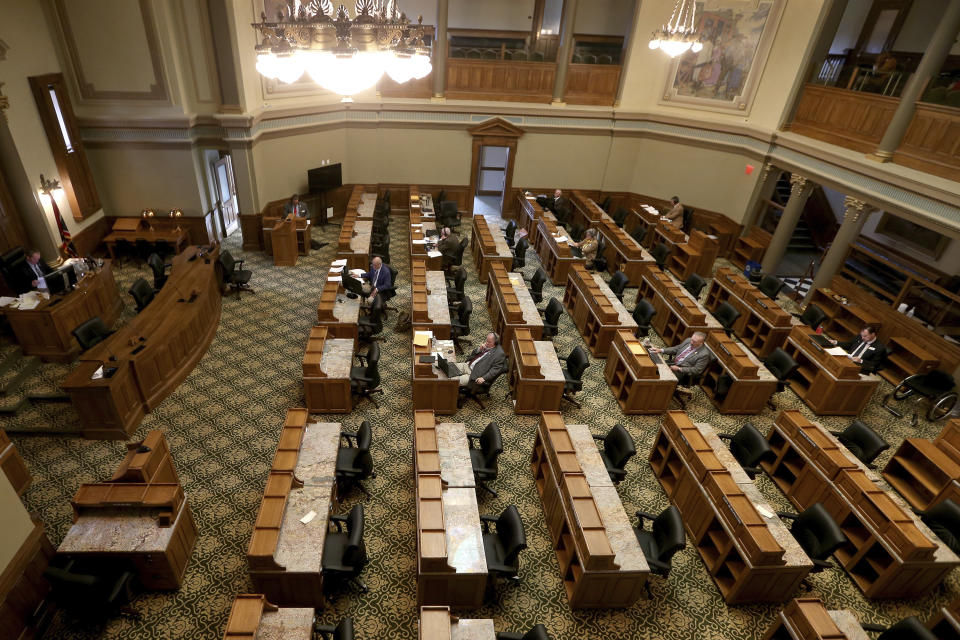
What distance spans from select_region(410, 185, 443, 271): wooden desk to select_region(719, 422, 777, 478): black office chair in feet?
25.1

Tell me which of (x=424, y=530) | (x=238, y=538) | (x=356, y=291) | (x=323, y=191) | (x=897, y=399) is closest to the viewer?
(x=424, y=530)

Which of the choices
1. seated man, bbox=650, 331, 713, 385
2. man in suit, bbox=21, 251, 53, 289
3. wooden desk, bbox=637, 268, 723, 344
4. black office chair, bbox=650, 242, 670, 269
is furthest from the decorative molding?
black office chair, bbox=650, 242, 670, 269

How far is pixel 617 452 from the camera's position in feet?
24.2

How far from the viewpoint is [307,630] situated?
197 inches

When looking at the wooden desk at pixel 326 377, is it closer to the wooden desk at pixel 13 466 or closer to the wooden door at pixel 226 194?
the wooden desk at pixel 13 466

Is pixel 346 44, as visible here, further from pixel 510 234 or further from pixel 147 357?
pixel 510 234

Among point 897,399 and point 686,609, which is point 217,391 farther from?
point 897,399

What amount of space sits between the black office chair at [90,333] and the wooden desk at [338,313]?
3.74 meters

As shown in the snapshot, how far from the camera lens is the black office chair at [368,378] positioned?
870cm

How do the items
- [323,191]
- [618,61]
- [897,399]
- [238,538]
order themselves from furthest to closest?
1. [618,61]
2. [323,191]
3. [897,399]
4. [238,538]

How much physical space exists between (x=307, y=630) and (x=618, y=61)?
18.5 meters

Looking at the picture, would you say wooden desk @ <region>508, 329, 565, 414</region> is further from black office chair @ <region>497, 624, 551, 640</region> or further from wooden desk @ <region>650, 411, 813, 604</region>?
black office chair @ <region>497, 624, 551, 640</region>

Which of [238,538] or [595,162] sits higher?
[595,162]

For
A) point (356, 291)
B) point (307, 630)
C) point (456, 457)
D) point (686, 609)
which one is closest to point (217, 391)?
point (356, 291)
